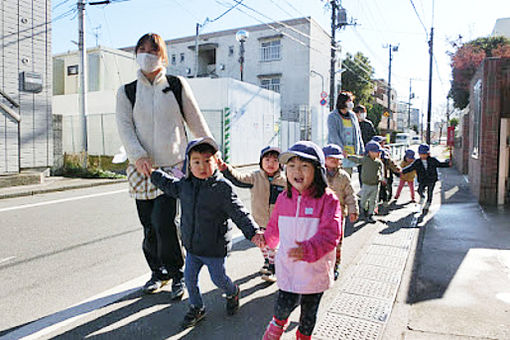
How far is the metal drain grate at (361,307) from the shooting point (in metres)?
3.10

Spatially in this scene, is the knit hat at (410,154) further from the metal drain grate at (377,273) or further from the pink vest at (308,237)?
the pink vest at (308,237)

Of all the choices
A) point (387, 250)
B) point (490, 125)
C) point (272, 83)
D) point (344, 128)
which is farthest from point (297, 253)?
point (272, 83)

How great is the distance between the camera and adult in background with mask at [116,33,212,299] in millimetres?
3246

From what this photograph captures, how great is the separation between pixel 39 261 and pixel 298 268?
3.42 m

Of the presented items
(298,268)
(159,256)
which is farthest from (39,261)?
(298,268)

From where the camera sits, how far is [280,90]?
30.6m

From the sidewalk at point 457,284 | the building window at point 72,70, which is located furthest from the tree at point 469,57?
the building window at point 72,70

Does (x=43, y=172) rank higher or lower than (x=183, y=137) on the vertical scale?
lower

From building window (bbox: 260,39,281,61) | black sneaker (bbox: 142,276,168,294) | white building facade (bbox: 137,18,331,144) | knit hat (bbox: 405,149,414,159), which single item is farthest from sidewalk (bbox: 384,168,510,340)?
building window (bbox: 260,39,281,61)

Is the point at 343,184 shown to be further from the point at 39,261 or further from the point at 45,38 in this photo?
the point at 45,38

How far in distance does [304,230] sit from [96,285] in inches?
94.2

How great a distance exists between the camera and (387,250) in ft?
16.1

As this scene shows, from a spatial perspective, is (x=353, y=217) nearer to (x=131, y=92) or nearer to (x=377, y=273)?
(x=377, y=273)

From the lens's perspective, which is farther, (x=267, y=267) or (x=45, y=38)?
(x=45, y=38)
